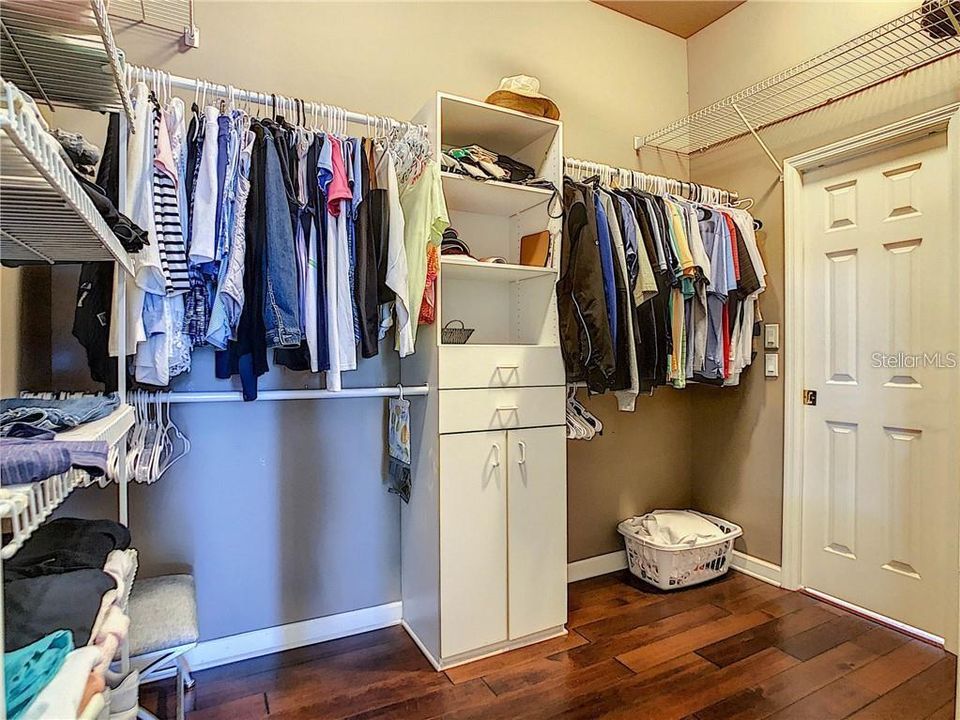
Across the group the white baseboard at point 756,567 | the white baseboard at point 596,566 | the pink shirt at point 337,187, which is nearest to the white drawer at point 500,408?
the pink shirt at point 337,187

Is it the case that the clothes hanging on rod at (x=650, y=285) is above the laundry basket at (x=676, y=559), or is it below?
above

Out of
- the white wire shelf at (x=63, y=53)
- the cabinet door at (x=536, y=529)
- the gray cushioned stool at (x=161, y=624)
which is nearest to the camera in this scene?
the white wire shelf at (x=63, y=53)

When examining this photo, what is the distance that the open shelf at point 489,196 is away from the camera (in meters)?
2.13

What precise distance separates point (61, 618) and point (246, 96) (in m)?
1.62

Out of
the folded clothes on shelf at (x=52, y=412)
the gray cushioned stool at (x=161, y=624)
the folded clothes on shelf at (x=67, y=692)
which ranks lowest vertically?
the gray cushioned stool at (x=161, y=624)

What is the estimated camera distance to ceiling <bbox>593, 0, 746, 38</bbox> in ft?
9.44

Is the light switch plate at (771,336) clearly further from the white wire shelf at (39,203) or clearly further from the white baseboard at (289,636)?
the white wire shelf at (39,203)

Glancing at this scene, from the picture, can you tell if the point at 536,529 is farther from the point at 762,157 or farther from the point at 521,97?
the point at 762,157

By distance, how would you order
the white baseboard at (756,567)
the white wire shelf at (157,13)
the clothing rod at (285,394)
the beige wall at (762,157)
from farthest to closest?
the white baseboard at (756,567) < the beige wall at (762,157) < the white wire shelf at (157,13) < the clothing rod at (285,394)

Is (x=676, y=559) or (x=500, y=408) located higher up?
(x=500, y=408)

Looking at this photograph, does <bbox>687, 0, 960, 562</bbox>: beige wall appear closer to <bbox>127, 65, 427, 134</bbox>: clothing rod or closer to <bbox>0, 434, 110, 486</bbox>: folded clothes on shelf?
<bbox>127, 65, 427, 134</bbox>: clothing rod

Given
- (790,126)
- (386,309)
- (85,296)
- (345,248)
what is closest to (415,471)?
(386,309)

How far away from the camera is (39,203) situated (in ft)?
2.84

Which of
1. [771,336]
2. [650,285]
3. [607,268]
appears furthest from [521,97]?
[771,336]
